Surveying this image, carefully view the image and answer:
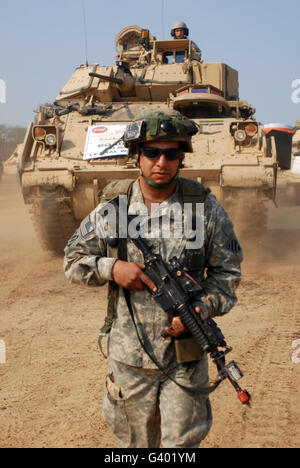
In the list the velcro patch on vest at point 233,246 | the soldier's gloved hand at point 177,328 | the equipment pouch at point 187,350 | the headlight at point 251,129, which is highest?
the headlight at point 251,129

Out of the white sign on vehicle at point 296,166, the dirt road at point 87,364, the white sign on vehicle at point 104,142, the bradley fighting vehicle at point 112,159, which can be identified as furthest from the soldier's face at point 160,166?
the white sign on vehicle at point 296,166

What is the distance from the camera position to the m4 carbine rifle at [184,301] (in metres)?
2.32

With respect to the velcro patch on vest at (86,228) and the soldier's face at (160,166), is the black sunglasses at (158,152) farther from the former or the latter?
the velcro patch on vest at (86,228)

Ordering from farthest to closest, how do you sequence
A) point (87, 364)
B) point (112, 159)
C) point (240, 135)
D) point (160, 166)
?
point (112, 159)
point (240, 135)
point (87, 364)
point (160, 166)

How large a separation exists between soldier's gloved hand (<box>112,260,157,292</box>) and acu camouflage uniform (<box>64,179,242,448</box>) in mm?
Result: 33

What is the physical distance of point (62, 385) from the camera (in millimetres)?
4148

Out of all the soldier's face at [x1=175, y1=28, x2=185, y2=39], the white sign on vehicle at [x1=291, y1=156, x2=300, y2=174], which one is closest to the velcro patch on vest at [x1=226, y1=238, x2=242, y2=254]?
the soldier's face at [x1=175, y1=28, x2=185, y2=39]

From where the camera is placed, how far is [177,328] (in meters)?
2.33

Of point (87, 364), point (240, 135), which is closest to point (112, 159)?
point (240, 135)

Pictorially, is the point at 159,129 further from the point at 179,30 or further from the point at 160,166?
the point at 179,30

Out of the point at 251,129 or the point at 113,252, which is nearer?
the point at 113,252

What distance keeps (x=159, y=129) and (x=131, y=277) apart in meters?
0.62

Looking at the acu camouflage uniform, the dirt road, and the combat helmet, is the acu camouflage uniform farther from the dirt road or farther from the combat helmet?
the combat helmet

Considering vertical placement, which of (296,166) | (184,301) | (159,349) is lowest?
(296,166)
